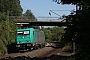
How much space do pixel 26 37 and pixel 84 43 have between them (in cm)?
2564

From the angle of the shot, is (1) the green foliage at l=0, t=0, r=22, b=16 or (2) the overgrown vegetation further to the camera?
(1) the green foliage at l=0, t=0, r=22, b=16

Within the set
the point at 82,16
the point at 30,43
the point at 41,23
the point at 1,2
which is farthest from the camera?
the point at 1,2

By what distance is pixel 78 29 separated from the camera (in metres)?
11.6

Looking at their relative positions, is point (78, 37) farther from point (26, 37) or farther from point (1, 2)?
point (1, 2)

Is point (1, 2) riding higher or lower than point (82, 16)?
higher

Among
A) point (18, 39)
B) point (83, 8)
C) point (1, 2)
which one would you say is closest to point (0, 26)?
point (18, 39)

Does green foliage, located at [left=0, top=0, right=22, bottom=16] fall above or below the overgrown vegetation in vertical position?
above

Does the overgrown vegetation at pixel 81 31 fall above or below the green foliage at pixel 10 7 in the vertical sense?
below

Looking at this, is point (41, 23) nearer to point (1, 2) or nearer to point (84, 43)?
point (1, 2)

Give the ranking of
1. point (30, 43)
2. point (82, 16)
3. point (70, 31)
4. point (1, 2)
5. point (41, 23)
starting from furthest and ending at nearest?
point (1, 2)
point (41, 23)
point (30, 43)
point (70, 31)
point (82, 16)

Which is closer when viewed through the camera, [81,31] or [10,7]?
[81,31]

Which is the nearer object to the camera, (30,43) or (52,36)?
(30,43)

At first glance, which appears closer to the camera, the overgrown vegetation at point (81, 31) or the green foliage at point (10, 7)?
the overgrown vegetation at point (81, 31)

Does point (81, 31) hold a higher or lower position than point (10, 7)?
lower
